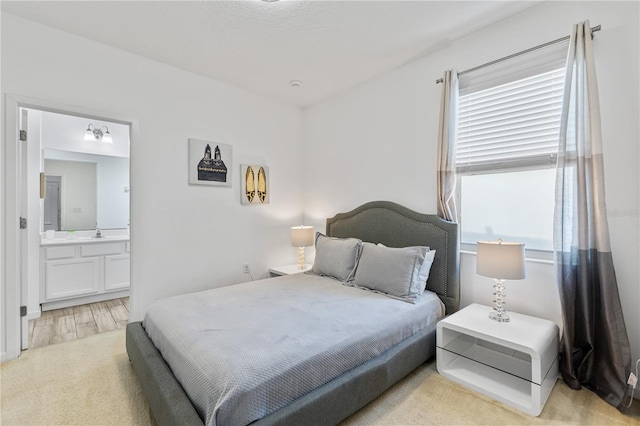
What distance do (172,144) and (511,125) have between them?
3179mm

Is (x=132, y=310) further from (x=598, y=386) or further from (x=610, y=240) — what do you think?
(x=610, y=240)

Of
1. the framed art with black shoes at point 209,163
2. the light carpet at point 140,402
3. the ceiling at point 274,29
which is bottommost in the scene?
the light carpet at point 140,402

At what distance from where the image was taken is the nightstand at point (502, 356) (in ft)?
5.75

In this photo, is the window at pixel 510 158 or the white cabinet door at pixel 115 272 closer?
the window at pixel 510 158

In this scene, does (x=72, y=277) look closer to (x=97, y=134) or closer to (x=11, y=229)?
(x=11, y=229)

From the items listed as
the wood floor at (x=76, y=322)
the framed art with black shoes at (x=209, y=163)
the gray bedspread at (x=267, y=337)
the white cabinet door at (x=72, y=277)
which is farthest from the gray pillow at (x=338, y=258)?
the white cabinet door at (x=72, y=277)

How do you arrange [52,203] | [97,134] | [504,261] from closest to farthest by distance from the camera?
[504,261], [52,203], [97,134]

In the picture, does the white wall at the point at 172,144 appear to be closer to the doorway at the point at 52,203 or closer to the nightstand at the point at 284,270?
the nightstand at the point at 284,270

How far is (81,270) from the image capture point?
3.77 meters

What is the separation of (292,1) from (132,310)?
3.02 m

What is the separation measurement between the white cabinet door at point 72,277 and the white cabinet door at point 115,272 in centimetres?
10

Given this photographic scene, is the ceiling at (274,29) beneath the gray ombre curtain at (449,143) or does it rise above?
above

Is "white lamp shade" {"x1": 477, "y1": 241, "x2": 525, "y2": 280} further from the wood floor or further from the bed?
the wood floor

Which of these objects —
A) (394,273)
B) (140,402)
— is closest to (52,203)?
(140,402)
